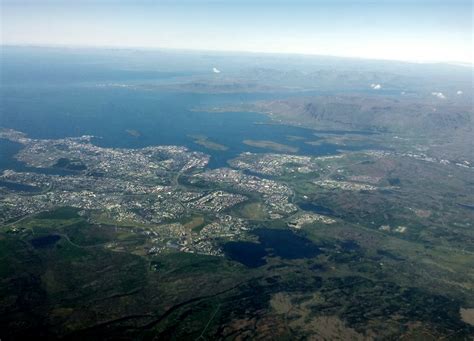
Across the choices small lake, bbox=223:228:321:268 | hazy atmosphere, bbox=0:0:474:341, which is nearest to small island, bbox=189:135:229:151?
hazy atmosphere, bbox=0:0:474:341

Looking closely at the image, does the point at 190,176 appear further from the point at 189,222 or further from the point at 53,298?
the point at 53,298

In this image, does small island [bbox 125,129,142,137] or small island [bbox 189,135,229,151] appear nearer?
small island [bbox 189,135,229,151]

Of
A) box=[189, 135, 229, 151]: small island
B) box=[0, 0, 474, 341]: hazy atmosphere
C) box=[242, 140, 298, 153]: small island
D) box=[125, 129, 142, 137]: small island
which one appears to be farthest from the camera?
box=[125, 129, 142, 137]: small island

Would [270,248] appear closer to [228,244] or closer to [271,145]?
[228,244]

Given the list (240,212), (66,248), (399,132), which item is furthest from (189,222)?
(399,132)

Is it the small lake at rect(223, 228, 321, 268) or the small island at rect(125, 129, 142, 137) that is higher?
the small lake at rect(223, 228, 321, 268)

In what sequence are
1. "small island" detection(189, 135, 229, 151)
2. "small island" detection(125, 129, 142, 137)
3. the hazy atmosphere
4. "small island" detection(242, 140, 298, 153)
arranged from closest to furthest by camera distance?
the hazy atmosphere → "small island" detection(189, 135, 229, 151) → "small island" detection(242, 140, 298, 153) → "small island" detection(125, 129, 142, 137)

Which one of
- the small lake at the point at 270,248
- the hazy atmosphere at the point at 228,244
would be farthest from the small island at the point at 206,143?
the small lake at the point at 270,248

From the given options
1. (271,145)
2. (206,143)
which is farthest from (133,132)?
(271,145)

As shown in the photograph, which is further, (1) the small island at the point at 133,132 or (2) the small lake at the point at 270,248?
(1) the small island at the point at 133,132

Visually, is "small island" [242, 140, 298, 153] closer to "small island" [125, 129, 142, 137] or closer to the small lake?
"small island" [125, 129, 142, 137]

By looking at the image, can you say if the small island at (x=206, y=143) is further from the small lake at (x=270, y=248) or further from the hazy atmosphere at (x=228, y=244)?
the small lake at (x=270, y=248)
